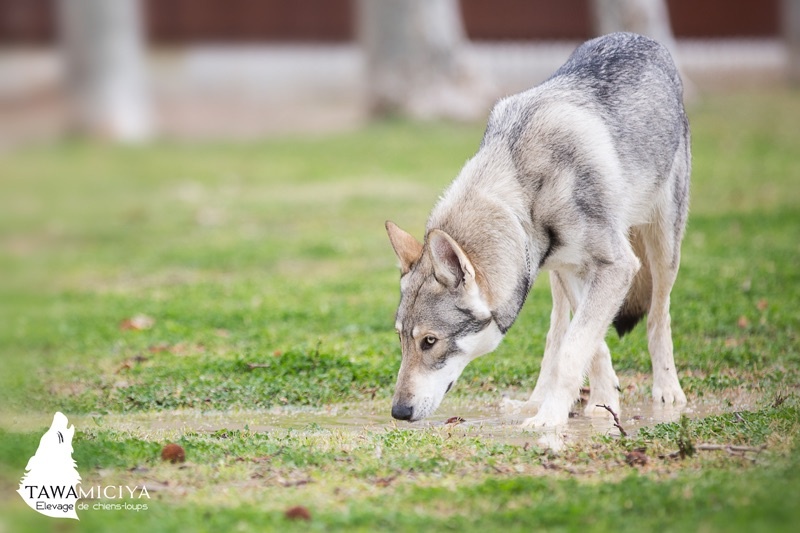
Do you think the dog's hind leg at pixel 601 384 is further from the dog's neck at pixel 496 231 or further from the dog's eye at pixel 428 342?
the dog's eye at pixel 428 342

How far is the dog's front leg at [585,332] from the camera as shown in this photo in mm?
6387

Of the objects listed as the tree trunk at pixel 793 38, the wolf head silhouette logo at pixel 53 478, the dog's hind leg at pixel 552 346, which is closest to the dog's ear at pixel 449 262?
the dog's hind leg at pixel 552 346

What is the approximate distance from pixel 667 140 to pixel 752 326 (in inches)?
78.6

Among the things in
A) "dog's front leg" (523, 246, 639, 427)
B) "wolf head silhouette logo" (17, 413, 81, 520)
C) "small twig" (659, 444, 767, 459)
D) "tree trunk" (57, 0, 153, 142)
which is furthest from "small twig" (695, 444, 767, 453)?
"tree trunk" (57, 0, 153, 142)

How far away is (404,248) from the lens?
6.48 metres

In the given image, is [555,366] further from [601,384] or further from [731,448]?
[731,448]

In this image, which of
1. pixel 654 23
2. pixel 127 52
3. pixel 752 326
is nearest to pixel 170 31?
pixel 127 52

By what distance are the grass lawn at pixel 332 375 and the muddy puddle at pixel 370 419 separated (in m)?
0.03

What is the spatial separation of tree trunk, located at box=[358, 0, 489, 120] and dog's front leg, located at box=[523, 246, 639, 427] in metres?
16.9

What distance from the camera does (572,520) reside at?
4742 mm

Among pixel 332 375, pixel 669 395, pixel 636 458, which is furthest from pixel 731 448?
pixel 332 375

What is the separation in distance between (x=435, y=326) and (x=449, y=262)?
0.35 metres

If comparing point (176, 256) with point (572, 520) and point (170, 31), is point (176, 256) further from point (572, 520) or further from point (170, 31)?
point (170, 31)

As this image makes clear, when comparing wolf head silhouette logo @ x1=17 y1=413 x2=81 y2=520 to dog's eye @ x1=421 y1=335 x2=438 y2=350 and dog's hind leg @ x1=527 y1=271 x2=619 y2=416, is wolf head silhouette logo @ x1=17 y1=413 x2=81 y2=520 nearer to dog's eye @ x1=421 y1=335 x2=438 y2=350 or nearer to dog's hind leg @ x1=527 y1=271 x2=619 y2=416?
dog's eye @ x1=421 y1=335 x2=438 y2=350
